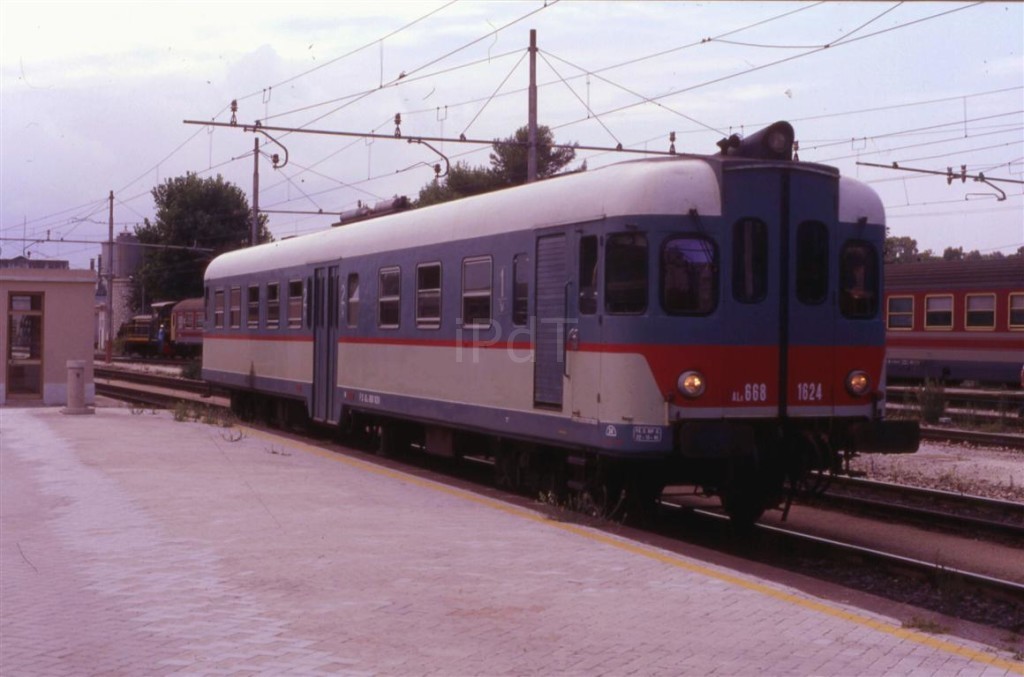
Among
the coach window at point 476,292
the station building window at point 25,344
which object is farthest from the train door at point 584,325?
the station building window at point 25,344

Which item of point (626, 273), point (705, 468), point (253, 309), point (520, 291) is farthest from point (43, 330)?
point (705, 468)

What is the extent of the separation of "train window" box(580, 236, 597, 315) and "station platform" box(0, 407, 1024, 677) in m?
→ 1.95

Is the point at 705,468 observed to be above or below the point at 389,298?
below

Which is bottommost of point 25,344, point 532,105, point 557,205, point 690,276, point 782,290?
point 25,344

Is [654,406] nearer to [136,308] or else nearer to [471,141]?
[471,141]

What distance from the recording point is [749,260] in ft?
36.5

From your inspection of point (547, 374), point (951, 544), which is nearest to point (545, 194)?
point (547, 374)

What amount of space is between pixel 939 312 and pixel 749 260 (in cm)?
2345

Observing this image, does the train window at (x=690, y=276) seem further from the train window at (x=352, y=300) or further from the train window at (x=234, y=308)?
the train window at (x=234, y=308)

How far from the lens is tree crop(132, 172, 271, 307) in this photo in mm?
76625

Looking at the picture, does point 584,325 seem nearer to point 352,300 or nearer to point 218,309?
point 352,300

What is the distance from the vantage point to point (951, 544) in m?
11.9

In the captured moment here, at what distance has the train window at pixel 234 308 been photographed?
23344 millimetres

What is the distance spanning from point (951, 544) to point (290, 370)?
1150cm
